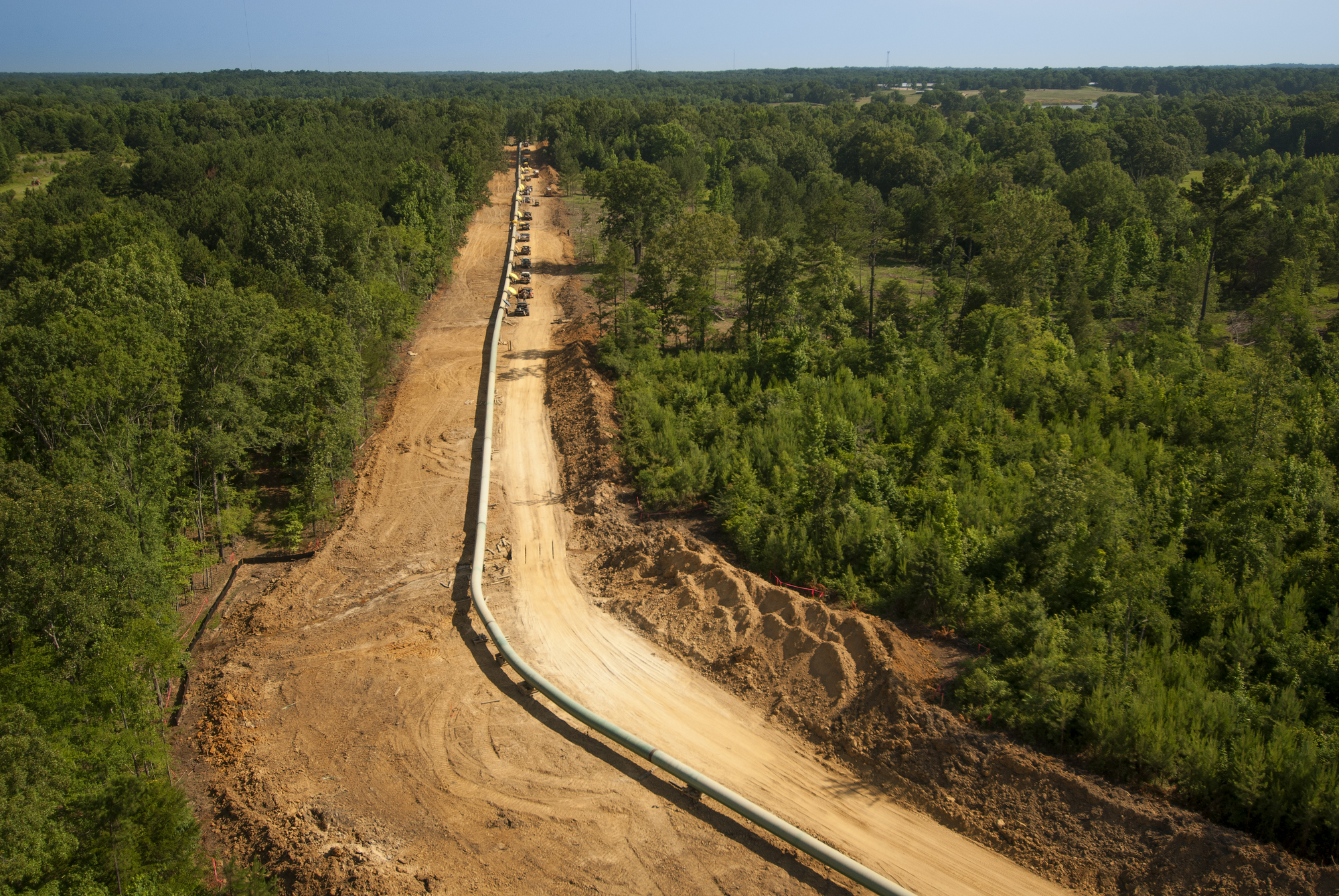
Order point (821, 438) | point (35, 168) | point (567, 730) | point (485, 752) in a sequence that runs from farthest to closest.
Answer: point (35, 168) → point (821, 438) → point (567, 730) → point (485, 752)

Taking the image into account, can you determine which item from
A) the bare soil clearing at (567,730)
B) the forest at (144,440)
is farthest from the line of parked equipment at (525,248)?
the bare soil clearing at (567,730)

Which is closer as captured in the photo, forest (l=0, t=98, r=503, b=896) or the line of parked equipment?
forest (l=0, t=98, r=503, b=896)

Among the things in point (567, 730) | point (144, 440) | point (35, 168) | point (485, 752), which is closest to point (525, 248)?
point (144, 440)

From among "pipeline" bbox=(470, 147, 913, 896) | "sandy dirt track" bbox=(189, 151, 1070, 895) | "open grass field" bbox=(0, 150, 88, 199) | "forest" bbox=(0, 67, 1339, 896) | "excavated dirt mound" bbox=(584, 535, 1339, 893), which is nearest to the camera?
"excavated dirt mound" bbox=(584, 535, 1339, 893)

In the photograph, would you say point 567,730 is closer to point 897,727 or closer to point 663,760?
point 663,760

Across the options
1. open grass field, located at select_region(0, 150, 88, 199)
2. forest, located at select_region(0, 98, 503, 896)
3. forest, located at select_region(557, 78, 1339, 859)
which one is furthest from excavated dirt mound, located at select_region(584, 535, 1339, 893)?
open grass field, located at select_region(0, 150, 88, 199)

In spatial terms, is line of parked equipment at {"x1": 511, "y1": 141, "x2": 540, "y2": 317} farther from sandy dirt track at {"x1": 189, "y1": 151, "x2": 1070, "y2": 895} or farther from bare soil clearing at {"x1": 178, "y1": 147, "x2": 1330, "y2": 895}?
Result: sandy dirt track at {"x1": 189, "y1": 151, "x2": 1070, "y2": 895}
